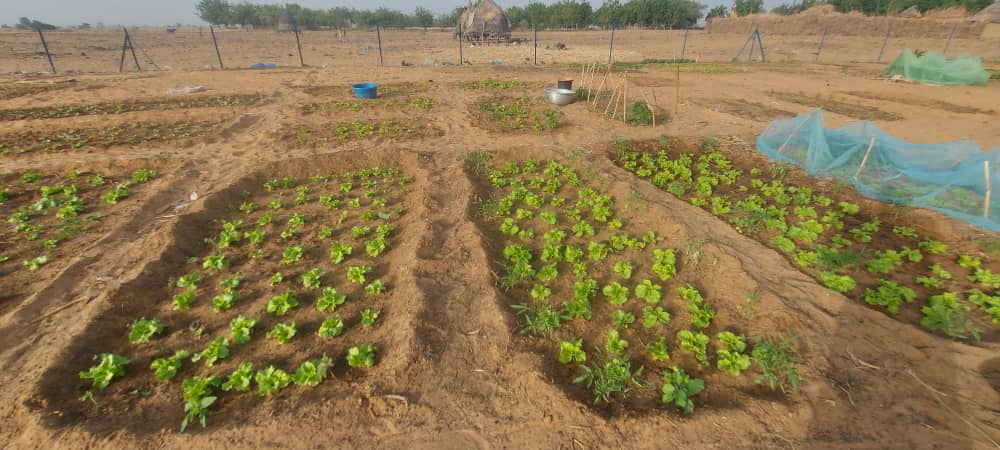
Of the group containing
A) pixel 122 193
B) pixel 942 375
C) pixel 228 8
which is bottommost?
pixel 942 375

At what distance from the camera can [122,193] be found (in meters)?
6.52

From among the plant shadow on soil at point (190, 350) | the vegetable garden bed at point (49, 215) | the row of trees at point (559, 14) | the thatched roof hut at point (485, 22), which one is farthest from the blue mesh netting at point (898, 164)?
the row of trees at point (559, 14)

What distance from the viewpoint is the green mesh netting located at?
15.3 metres

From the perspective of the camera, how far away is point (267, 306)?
4.14 meters

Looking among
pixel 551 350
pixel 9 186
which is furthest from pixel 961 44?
pixel 9 186

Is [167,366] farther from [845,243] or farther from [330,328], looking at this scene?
[845,243]

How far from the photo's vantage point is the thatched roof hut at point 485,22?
3609 cm

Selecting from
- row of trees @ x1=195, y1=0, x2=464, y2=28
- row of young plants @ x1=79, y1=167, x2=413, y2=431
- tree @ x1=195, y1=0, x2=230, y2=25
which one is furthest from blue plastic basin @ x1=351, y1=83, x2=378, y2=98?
tree @ x1=195, y1=0, x2=230, y2=25

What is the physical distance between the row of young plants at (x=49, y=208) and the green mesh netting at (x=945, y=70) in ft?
84.1

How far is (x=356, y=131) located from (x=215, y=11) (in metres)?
94.3

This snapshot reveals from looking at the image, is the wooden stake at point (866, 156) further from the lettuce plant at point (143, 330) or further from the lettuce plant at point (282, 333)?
the lettuce plant at point (143, 330)

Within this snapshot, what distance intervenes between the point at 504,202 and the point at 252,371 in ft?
13.3

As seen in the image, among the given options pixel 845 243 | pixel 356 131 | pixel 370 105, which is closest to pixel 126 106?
pixel 370 105

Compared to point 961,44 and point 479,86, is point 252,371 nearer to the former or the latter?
point 479,86
